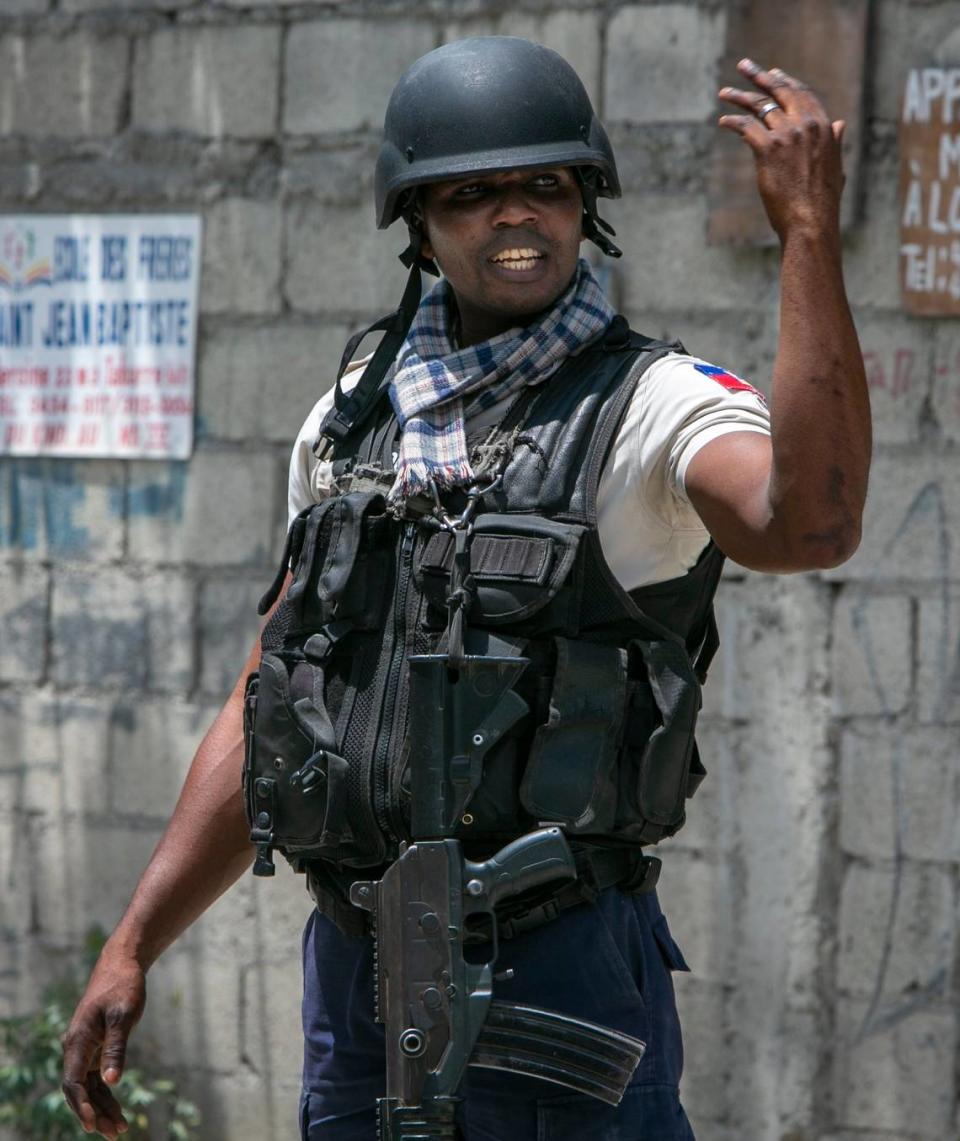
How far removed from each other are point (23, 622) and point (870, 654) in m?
2.02

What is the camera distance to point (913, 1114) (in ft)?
12.1

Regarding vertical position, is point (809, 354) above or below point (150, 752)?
above

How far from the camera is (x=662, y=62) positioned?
3.82 m

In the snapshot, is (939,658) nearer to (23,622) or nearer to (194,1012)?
(194,1012)

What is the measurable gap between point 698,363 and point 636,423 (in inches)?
4.3

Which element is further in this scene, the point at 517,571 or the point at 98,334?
the point at 98,334

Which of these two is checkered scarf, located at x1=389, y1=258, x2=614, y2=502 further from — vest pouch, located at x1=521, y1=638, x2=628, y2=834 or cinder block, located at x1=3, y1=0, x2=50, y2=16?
cinder block, located at x1=3, y1=0, x2=50, y2=16

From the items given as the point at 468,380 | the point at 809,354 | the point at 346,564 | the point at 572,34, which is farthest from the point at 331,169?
the point at 809,354

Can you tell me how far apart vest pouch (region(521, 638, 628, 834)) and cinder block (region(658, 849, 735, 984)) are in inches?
70.7

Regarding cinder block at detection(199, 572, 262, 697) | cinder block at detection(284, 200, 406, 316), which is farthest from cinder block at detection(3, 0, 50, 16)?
cinder block at detection(199, 572, 262, 697)

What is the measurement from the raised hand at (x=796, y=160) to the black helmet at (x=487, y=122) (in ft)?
1.29

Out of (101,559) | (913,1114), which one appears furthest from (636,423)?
(101,559)

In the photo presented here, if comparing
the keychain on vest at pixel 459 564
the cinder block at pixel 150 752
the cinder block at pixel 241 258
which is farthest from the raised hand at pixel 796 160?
the cinder block at pixel 150 752

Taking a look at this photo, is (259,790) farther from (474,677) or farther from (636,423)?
(636,423)
